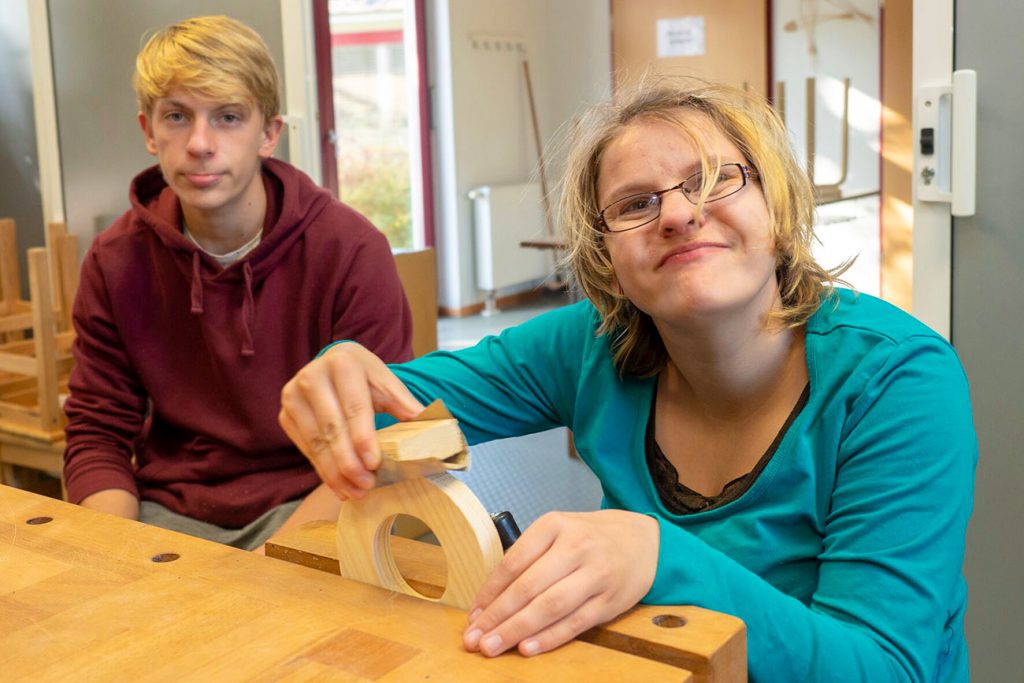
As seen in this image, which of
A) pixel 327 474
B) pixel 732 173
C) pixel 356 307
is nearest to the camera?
pixel 327 474

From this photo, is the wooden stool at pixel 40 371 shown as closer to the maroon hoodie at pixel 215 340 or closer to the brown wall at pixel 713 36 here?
the maroon hoodie at pixel 215 340

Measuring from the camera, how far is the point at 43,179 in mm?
3178

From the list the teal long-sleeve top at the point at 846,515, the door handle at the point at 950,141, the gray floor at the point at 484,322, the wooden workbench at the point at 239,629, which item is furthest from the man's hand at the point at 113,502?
the gray floor at the point at 484,322

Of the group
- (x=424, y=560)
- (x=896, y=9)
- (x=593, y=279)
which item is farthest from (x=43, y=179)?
(x=896, y=9)

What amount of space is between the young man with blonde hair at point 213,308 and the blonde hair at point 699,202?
0.61 meters

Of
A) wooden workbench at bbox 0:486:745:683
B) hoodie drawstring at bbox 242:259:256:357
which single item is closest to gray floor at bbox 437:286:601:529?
hoodie drawstring at bbox 242:259:256:357

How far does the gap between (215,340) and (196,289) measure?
9 cm

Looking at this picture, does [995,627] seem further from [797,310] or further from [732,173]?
[732,173]

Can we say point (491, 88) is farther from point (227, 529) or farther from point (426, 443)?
point (426, 443)

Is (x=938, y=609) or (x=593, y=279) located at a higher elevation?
(x=593, y=279)

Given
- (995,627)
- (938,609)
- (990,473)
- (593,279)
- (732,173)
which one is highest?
(732,173)

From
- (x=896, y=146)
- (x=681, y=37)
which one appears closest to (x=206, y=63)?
(x=896, y=146)

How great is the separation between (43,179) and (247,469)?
1.80 metres

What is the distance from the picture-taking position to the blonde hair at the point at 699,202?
109cm
